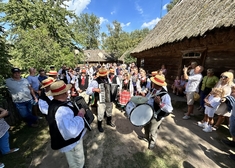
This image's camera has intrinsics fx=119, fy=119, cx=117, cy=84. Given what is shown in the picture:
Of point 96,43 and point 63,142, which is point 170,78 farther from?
point 96,43

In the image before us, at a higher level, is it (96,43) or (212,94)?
(96,43)

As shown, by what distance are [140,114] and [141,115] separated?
3 cm

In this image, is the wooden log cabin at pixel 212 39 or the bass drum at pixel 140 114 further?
the wooden log cabin at pixel 212 39

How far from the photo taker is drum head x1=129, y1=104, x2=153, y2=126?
2451mm

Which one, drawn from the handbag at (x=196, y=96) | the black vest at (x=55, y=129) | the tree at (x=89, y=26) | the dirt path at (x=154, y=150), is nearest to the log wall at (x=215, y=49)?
the handbag at (x=196, y=96)

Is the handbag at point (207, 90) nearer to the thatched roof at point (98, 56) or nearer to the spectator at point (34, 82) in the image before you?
the spectator at point (34, 82)

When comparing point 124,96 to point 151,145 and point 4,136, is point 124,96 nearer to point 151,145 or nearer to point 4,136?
point 151,145

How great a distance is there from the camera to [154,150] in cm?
295

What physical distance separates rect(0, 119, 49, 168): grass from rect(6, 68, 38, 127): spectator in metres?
0.33

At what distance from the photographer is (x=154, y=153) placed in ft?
9.37

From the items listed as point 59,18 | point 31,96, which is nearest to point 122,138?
point 31,96

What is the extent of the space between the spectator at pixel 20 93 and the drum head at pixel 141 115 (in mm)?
3342

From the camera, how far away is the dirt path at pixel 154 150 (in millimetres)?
2584

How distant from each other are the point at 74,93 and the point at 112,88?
312 cm
